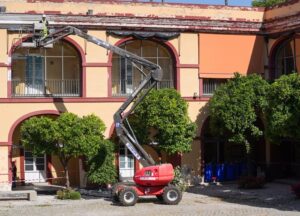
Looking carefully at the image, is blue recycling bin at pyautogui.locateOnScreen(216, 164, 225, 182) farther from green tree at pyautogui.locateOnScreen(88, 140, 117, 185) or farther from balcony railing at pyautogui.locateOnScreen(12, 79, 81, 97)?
balcony railing at pyautogui.locateOnScreen(12, 79, 81, 97)

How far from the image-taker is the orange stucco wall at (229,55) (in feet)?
96.3

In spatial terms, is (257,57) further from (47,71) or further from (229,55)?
(47,71)

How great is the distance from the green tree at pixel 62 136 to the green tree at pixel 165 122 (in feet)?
7.27

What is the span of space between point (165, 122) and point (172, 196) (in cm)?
425

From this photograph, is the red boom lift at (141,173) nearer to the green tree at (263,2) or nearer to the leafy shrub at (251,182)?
the leafy shrub at (251,182)

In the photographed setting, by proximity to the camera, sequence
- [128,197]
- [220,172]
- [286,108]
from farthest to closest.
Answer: [220,172] → [286,108] → [128,197]

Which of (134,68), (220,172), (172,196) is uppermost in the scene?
(134,68)

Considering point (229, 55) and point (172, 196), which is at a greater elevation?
point (229, 55)

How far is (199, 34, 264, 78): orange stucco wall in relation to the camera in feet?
96.3

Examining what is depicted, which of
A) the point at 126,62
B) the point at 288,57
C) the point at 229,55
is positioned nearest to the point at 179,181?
the point at 126,62

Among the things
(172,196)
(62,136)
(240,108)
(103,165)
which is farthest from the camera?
(240,108)

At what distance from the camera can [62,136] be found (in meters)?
24.4

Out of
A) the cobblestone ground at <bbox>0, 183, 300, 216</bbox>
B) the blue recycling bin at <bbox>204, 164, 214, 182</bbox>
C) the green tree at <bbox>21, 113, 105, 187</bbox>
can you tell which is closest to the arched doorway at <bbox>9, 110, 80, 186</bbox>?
the green tree at <bbox>21, 113, 105, 187</bbox>

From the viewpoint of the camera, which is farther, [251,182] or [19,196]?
[251,182]
